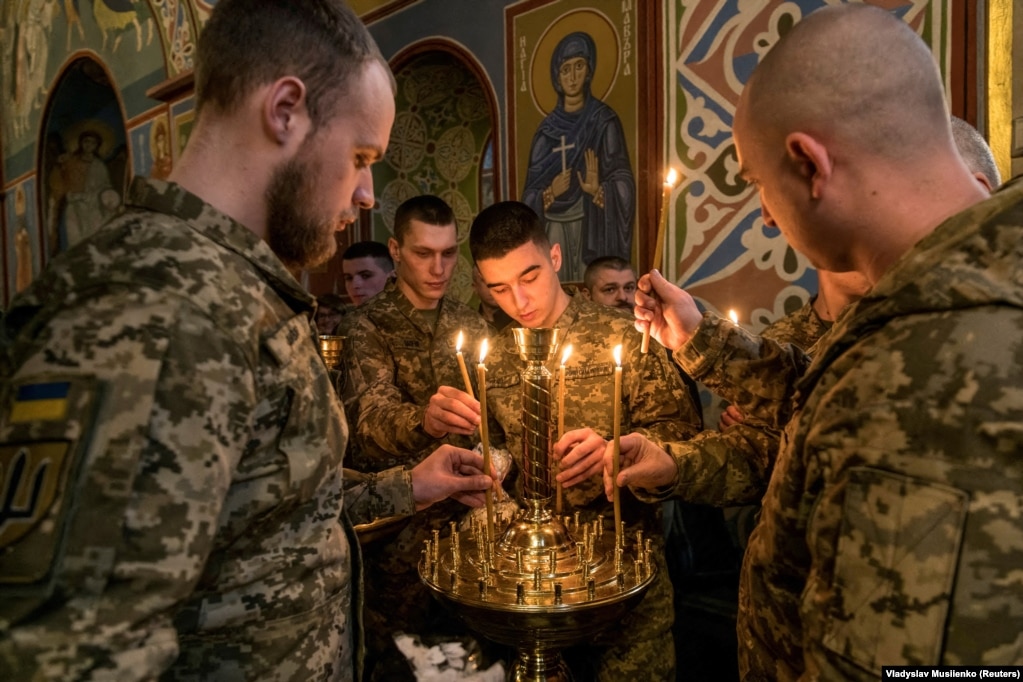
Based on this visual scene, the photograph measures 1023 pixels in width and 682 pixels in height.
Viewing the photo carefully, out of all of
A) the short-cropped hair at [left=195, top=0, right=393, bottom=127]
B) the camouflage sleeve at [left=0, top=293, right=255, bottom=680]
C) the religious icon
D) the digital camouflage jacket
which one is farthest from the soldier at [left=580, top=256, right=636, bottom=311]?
the religious icon

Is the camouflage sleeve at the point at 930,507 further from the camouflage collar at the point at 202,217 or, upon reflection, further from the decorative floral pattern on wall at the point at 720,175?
the decorative floral pattern on wall at the point at 720,175

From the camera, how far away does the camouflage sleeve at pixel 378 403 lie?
2500 mm

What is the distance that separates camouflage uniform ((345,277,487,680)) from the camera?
9.18 ft

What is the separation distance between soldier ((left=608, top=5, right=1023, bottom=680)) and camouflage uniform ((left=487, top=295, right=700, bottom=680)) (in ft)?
3.59

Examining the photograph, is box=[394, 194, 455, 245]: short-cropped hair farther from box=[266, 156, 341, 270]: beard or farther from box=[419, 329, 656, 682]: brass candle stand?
box=[266, 156, 341, 270]: beard

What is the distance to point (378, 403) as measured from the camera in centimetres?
277

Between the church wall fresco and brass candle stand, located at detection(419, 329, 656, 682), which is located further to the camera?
the church wall fresco

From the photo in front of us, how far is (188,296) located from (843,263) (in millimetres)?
979

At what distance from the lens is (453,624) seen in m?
2.64

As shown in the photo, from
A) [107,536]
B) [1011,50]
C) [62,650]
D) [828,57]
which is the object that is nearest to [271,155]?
[107,536]

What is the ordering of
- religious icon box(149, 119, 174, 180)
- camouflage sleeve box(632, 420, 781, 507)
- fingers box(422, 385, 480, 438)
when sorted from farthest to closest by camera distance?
religious icon box(149, 119, 174, 180)
fingers box(422, 385, 480, 438)
camouflage sleeve box(632, 420, 781, 507)

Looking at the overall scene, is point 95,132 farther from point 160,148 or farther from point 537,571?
point 537,571

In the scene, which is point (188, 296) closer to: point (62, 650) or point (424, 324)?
point (62, 650)

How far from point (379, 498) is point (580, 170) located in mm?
3271
